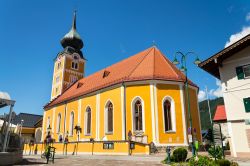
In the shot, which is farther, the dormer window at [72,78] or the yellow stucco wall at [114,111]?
the dormer window at [72,78]

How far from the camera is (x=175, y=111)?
2325 centimetres

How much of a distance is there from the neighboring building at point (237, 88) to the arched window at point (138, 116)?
9.34m

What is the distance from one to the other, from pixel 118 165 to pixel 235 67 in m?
11.5

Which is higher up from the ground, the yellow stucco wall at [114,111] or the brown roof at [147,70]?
the brown roof at [147,70]

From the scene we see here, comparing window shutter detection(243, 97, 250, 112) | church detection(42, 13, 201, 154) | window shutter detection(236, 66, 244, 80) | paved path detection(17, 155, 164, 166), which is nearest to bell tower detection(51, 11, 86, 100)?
church detection(42, 13, 201, 154)

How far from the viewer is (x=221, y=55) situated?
16500mm

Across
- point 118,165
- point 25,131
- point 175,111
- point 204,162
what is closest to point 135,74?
point 175,111

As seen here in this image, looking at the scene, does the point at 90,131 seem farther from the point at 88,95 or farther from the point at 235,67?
the point at 235,67

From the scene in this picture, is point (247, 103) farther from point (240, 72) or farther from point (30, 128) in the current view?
point (30, 128)

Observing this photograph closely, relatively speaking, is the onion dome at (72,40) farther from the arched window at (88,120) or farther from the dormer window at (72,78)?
the arched window at (88,120)

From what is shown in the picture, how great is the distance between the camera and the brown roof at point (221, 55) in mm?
15627

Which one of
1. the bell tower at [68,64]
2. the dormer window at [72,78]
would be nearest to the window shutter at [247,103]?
the bell tower at [68,64]

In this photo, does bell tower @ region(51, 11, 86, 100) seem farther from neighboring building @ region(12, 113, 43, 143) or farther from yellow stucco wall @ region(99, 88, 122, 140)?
yellow stucco wall @ region(99, 88, 122, 140)

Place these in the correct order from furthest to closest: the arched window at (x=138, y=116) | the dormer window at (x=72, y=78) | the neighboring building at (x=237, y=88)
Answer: the dormer window at (x=72, y=78) → the arched window at (x=138, y=116) → the neighboring building at (x=237, y=88)
